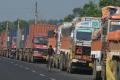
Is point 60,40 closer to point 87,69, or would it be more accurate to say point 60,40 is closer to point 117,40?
point 87,69

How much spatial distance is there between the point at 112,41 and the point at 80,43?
1447 centimetres

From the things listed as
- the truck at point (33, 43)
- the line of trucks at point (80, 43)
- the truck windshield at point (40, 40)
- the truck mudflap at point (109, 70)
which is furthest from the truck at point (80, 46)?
the truck windshield at point (40, 40)

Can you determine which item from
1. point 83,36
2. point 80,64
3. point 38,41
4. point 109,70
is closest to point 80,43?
point 83,36

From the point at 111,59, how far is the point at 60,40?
22569mm

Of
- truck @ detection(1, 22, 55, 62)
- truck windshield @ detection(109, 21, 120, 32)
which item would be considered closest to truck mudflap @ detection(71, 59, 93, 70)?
truck windshield @ detection(109, 21, 120, 32)

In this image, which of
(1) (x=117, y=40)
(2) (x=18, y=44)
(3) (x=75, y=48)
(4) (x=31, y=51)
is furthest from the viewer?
(2) (x=18, y=44)

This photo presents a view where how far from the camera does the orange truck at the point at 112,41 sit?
20.8m

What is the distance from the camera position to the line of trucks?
73.4 ft

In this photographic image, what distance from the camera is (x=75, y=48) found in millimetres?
36688

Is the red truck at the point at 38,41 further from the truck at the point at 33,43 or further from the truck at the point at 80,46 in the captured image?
the truck at the point at 80,46

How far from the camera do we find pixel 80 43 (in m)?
36.5

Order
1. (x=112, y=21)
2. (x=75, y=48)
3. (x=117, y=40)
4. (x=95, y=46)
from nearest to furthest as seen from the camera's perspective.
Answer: (x=117, y=40)
(x=112, y=21)
(x=95, y=46)
(x=75, y=48)

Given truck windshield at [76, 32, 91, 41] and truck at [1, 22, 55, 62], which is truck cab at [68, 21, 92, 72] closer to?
truck windshield at [76, 32, 91, 41]

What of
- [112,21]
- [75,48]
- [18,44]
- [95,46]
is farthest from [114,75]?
[18,44]
